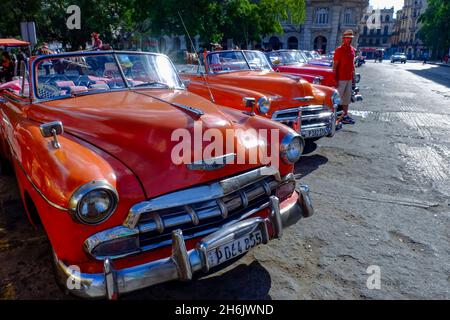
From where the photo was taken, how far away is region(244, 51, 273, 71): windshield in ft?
22.6

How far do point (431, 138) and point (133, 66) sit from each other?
19.7 feet

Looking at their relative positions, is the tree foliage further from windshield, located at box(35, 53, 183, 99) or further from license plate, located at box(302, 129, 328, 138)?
windshield, located at box(35, 53, 183, 99)

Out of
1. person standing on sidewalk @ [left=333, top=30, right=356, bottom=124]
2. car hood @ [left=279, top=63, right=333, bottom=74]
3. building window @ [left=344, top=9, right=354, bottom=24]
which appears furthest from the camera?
building window @ [left=344, top=9, right=354, bottom=24]

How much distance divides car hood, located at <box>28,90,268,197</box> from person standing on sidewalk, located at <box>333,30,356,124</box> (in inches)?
212

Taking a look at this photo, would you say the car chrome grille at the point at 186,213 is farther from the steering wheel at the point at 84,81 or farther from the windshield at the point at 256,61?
the windshield at the point at 256,61

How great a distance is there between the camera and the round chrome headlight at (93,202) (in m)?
1.92

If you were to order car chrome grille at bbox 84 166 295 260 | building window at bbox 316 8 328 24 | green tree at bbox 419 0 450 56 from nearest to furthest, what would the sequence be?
car chrome grille at bbox 84 166 295 260, green tree at bbox 419 0 450 56, building window at bbox 316 8 328 24

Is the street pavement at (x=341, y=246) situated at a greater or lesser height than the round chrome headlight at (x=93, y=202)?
lesser

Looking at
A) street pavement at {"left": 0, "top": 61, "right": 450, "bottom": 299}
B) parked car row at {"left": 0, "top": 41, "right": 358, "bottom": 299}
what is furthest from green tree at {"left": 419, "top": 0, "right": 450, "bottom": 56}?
parked car row at {"left": 0, "top": 41, "right": 358, "bottom": 299}

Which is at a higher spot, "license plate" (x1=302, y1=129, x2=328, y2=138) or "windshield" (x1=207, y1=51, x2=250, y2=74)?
"windshield" (x1=207, y1=51, x2=250, y2=74)

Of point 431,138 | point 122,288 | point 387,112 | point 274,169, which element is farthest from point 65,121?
point 387,112

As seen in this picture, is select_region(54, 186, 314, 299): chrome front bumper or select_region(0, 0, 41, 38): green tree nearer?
select_region(54, 186, 314, 299): chrome front bumper

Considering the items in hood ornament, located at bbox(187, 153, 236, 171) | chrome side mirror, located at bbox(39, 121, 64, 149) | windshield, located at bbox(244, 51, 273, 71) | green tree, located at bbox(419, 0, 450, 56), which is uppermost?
green tree, located at bbox(419, 0, 450, 56)

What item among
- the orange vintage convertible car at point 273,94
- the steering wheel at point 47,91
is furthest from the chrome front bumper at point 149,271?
the orange vintage convertible car at point 273,94
